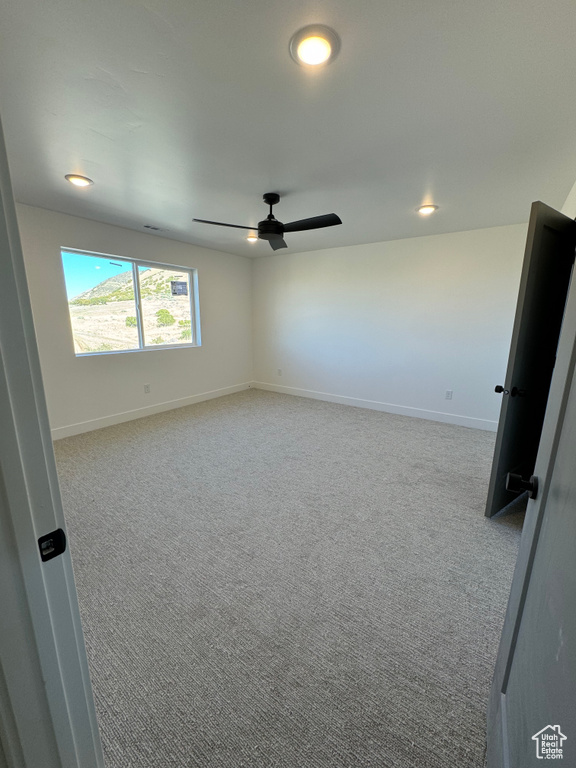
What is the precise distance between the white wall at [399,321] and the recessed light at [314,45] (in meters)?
3.28

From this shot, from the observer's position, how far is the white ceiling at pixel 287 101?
1.15 metres

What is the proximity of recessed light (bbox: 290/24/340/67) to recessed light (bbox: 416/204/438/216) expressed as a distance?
2.06 metres

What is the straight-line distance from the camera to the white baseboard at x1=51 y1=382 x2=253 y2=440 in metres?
3.73

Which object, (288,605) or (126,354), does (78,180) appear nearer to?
(126,354)

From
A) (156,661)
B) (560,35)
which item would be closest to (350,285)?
(560,35)

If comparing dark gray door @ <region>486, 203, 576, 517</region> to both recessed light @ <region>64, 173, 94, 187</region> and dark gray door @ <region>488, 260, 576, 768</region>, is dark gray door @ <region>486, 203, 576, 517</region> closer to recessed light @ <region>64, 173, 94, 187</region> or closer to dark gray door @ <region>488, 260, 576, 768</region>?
dark gray door @ <region>488, 260, 576, 768</region>

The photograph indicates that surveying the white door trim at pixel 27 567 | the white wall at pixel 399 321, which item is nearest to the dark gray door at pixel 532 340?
the white wall at pixel 399 321

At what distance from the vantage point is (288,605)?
1595mm

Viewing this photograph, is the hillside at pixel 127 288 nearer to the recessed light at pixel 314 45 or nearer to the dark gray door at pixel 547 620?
the recessed light at pixel 314 45

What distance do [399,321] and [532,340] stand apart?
2507 millimetres

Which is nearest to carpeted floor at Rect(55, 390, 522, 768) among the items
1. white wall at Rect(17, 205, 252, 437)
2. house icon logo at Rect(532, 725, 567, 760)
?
house icon logo at Rect(532, 725, 567, 760)

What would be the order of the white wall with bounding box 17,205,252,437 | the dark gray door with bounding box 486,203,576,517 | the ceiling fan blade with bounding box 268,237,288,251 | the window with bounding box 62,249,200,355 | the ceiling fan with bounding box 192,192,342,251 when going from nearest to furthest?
1. the dark gray door with bounding box 486,203,576,517
2. the ceiling fan with bounding box 192,192,342,251
3. the ceiling fan blade with bounding box 268,237,288,251
4. the white wall with bounding box 17,205,252,437
5. the window with bounding box 62,249,200,355

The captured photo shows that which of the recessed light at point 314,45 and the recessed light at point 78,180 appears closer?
the recessed light at point 314,45

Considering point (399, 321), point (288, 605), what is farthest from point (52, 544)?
point (399, 321)
